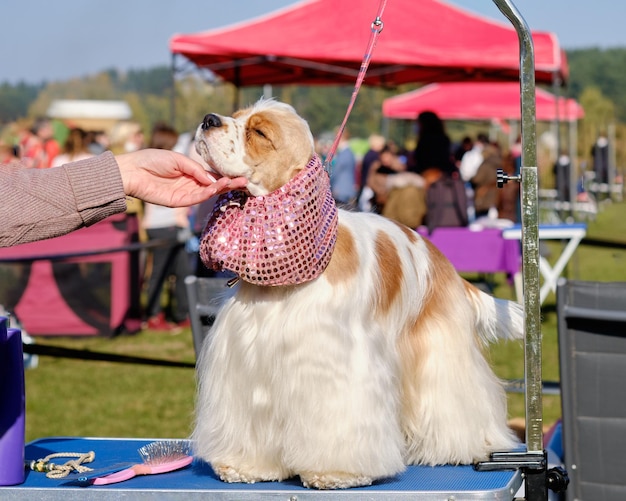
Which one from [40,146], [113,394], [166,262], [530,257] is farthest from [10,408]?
[40,146]

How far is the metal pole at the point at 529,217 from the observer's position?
8.89 ft

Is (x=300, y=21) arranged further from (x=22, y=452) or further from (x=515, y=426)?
(x=22, y=452)

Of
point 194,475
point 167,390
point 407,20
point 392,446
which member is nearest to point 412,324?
point 392,446

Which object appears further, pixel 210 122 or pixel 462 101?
pixel 462 101

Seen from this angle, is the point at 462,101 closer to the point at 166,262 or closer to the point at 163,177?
the point at 166,262

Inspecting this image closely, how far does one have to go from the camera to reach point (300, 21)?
1196cm

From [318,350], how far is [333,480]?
373mm

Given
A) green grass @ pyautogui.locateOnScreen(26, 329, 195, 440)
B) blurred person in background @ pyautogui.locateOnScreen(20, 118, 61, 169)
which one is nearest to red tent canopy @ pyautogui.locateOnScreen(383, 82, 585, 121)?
blurred person in background @ pyautogui.locateOnScreen(20, 118, 61, 169)

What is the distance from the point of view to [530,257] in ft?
9.01

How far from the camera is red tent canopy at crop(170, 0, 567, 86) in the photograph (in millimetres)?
11703

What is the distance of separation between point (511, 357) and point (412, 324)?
638 cm

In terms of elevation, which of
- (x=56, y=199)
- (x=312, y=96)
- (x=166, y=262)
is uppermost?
(x=312, y=96)

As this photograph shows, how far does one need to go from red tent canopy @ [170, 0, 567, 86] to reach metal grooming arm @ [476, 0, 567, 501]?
9.00m

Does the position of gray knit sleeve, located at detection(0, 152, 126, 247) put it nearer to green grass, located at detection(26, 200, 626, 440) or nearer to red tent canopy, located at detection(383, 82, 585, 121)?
green grass, located at detection(26, 200, 626, 440)
